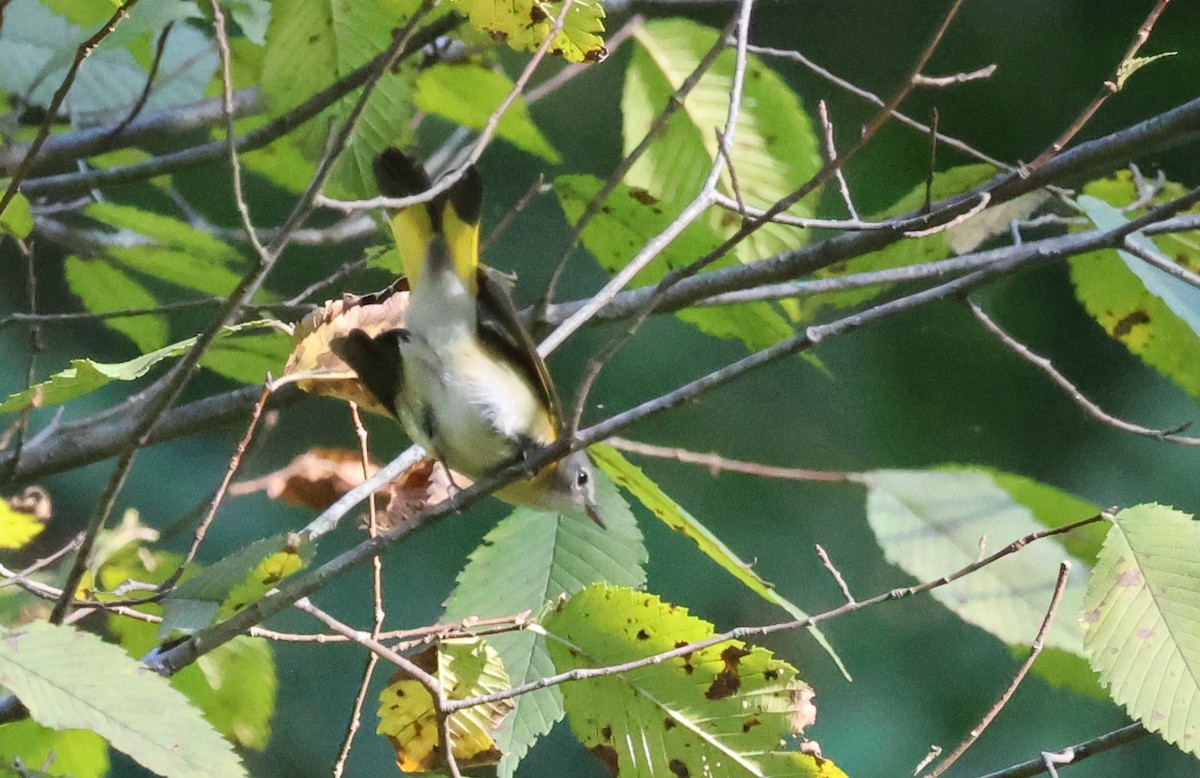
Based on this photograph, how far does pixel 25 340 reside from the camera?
6.05ft

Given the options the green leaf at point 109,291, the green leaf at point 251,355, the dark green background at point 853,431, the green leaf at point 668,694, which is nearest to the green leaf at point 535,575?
the green leaf at point 668,694

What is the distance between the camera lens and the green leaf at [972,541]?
0.82 m

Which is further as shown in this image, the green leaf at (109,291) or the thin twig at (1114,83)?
the green leaf at (109,291)

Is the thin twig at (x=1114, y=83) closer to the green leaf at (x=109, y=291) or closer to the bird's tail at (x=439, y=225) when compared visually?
the bird's tail at (x=439, y=225)

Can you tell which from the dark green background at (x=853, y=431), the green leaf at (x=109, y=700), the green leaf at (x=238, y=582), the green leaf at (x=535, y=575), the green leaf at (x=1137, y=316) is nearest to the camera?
the green leaf at (x=109, y=700)

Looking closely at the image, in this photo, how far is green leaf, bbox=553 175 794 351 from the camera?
2.62 feet

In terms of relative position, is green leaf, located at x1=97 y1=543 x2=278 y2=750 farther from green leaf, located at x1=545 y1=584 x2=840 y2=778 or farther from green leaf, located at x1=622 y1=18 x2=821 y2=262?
green leaf, located at x1=622 y1=18 x2=821 y2=262

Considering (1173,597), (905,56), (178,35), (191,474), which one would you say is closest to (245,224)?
(1173,597)

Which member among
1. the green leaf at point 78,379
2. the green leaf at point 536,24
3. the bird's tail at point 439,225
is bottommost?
the green leaf at point 78,379

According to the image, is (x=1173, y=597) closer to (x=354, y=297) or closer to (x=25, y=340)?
(x=354, y=297)

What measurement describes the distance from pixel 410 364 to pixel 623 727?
1.16 ft

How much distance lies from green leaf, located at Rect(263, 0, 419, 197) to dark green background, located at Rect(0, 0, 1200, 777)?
89cm

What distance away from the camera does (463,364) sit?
86 cm

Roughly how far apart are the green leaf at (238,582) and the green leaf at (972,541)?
→ 0.46 meters
